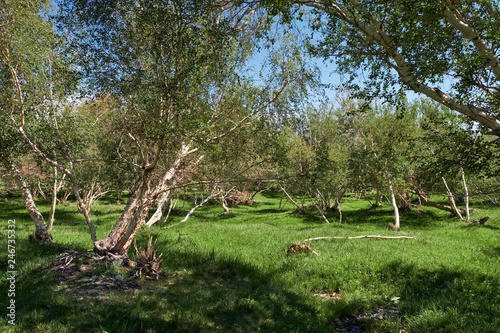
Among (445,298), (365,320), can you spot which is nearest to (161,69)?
(365,320)

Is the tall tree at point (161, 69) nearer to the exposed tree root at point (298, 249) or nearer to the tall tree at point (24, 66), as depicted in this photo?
the tall tree at point (24, 66)

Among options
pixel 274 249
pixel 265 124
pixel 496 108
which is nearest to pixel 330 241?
pixel 274 249

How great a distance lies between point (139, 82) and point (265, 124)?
15.0 ft

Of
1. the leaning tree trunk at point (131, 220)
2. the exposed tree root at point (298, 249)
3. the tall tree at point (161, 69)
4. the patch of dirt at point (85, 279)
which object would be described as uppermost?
the tall tree at point (161, 69)

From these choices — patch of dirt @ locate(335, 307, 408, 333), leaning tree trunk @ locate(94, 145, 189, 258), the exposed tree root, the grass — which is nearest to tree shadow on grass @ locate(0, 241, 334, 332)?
the grass

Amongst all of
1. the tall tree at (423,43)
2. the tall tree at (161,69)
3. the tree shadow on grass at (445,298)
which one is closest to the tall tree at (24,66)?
the tall tree at (161,69)

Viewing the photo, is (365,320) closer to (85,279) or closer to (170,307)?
(170,307)

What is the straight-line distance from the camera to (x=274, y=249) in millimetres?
11789

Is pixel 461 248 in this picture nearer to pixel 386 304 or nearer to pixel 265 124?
pixel 386 304

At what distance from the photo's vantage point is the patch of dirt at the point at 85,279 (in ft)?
20.9

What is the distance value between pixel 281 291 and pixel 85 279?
211 inches

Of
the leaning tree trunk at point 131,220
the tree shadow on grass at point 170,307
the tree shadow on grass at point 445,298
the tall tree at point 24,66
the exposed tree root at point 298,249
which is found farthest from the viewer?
the exposed tree root at point 298,249

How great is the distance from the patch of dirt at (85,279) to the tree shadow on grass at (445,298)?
703 cm

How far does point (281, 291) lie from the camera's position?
7.86m
